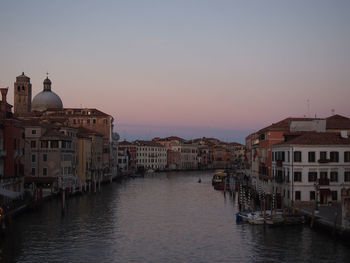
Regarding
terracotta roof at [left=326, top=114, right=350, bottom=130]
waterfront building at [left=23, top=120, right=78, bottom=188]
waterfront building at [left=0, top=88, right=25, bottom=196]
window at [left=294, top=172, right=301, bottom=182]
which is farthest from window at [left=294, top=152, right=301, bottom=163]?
waterfront building at [left=23, top=120, right=78, bottom=188]

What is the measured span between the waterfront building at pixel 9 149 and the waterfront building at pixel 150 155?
329ft

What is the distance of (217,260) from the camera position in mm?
24297

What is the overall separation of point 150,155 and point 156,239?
381 ft

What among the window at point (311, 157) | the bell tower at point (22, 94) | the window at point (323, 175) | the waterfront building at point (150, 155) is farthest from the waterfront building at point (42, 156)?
the waterfront building at point (150, 155)

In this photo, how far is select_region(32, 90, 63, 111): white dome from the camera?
94750 millimetres

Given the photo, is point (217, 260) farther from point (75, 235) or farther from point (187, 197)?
point (187, 197)

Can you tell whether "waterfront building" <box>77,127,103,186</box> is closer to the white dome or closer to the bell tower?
the white dome

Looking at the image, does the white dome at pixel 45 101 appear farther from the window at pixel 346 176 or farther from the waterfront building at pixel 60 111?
the window at pixel 346 176

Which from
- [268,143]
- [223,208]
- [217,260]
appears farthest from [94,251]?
[268,143]

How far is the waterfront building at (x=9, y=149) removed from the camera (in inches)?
1483

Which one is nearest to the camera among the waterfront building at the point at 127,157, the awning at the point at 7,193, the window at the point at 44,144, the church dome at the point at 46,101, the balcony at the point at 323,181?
the awning at the point at 7,193

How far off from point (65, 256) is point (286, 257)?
33.1ft

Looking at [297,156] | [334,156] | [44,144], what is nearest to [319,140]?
[334,156]

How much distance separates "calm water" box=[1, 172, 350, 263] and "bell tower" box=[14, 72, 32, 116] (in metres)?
58.7
